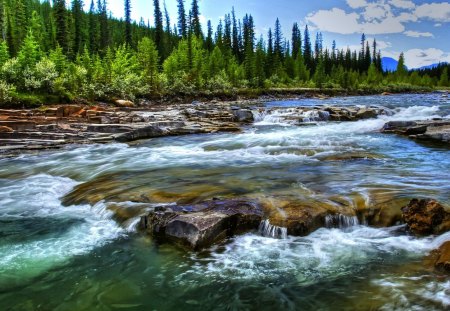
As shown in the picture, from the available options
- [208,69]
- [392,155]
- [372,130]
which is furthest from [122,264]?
[208,69]

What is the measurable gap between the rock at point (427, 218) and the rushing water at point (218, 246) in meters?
0.29

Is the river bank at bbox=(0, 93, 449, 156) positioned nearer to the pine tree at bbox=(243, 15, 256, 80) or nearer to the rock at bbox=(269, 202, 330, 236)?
the rock at bbox=(269, 202, 330, 236)

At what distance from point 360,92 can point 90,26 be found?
64521 millimetres

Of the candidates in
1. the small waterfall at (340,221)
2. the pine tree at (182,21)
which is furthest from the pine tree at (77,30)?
the small waterfall at (340,221)

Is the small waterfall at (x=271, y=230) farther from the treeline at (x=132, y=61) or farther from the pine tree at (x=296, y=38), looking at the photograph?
the pine tree at (x=296, y=38)

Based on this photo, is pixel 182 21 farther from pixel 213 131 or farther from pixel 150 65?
pixel 213 131

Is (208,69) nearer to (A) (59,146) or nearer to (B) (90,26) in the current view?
(B) (90,26)

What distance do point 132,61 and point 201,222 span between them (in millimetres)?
57209

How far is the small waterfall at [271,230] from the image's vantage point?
25.2 feet

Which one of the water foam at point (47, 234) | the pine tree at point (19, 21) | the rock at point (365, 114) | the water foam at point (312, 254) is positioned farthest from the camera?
the pine tree at point (19, 21)

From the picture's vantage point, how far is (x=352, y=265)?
6.52 m

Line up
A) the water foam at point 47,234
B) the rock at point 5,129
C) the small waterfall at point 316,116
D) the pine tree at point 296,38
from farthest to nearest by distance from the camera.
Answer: the pine tree at point 296,38, the small waterfall at point 316,116, the rock at point 5,129, the water foam at point 47,234

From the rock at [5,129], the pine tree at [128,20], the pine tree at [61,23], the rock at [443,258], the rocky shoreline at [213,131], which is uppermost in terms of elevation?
the pine tree at [128,20]

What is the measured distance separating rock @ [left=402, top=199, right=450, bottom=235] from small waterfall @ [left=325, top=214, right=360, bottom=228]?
39.8 inches
